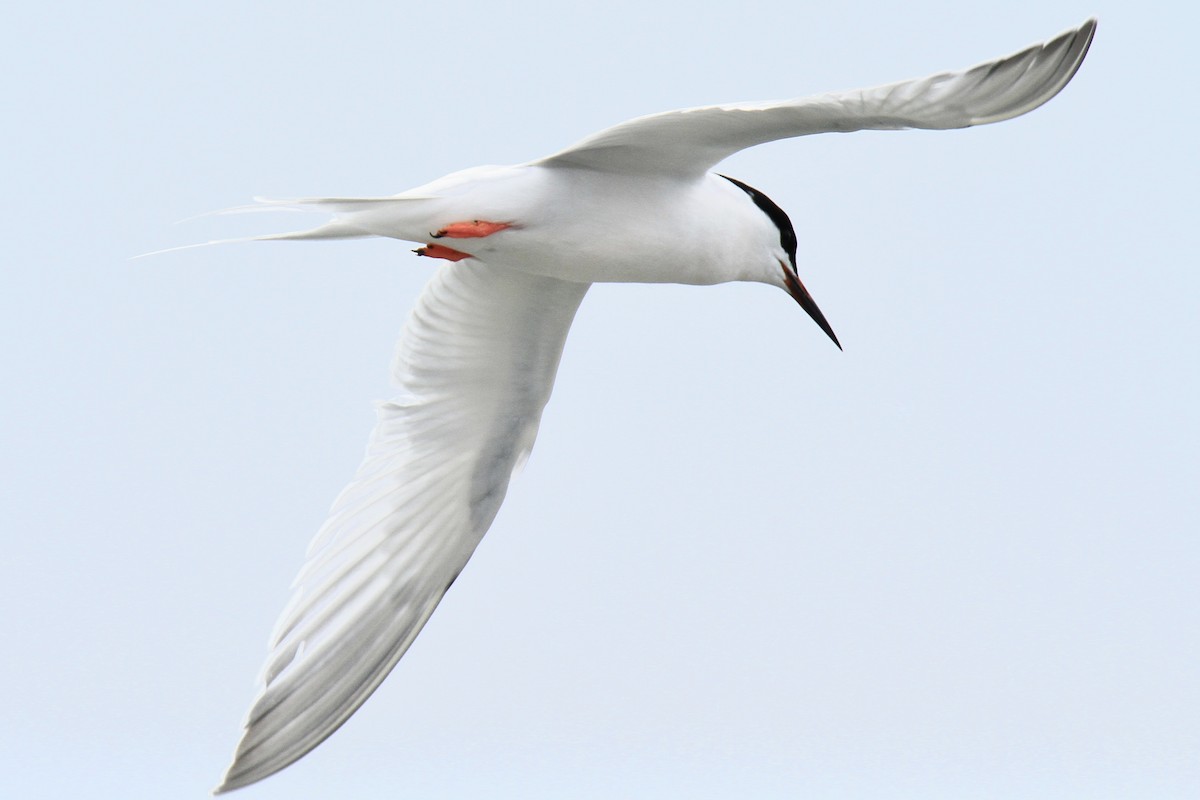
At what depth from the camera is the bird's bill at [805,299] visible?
5344 millimetres

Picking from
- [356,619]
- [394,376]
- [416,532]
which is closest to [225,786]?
[356,619]

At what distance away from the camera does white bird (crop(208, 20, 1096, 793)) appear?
3.90 meters

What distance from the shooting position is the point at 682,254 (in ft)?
15.8

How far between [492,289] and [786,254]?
1019 millimetres

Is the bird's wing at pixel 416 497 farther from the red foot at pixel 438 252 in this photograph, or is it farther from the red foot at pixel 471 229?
the red foot at pixel 471 229

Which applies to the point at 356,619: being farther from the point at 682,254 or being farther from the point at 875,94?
the point at 875,94

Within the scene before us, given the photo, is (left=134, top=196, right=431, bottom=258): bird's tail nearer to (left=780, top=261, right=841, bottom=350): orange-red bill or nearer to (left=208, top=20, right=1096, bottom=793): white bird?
(left=208, top=20, right=1096, bottom=793): white bird

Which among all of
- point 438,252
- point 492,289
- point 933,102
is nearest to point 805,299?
point 492,289

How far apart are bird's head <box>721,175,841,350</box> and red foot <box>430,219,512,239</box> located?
97 centimetres

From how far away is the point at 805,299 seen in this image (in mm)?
5449

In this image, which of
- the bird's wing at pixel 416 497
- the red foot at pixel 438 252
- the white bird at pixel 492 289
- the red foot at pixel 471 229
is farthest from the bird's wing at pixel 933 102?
the bird's wing at pixel 416 497

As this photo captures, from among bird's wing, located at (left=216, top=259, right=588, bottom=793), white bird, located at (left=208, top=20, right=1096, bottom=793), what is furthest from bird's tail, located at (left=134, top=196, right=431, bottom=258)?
bird's wing, located at (left=216, top=259, right=588, bottom=793)

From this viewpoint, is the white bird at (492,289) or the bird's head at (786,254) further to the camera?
the bird's head at (786,254)

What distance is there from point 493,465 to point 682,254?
141cm
